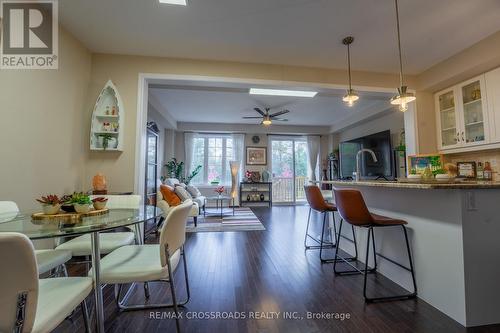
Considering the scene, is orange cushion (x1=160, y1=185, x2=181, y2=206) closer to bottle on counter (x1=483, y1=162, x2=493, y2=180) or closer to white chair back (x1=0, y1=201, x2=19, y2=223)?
white chair back (x1=0, y1=201, x2=19, y2=223)

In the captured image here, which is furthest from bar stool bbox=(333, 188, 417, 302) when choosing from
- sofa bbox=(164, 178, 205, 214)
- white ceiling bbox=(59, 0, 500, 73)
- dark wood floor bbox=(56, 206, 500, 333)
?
sofa bbox=(164, 178, 205, 214)

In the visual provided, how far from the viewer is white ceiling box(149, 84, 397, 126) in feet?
14.9

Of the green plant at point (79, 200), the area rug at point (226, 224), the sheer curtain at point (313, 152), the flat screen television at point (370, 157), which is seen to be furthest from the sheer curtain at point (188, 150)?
the green plant at point (79, 200)

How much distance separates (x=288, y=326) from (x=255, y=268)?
95 cm

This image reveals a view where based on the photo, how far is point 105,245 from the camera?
1766 mm

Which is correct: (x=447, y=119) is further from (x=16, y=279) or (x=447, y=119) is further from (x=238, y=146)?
(x=238, y=146)

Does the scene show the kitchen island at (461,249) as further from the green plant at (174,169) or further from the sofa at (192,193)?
the green plant at (174,169)

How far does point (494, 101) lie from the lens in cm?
280

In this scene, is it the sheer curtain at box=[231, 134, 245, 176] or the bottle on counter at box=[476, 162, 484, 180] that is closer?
the bottle on counter at box=[476, 162, 484, 180]

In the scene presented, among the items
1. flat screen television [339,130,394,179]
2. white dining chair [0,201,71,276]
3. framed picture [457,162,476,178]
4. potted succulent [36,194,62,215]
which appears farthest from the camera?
flat screen television [339,130,394,179]

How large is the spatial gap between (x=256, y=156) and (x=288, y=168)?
123 cm

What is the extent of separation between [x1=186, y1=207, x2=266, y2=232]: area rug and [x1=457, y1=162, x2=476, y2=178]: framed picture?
3221mm

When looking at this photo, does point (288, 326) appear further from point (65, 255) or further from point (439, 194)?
point (65, 255)

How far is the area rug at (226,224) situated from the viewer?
13.9ft
